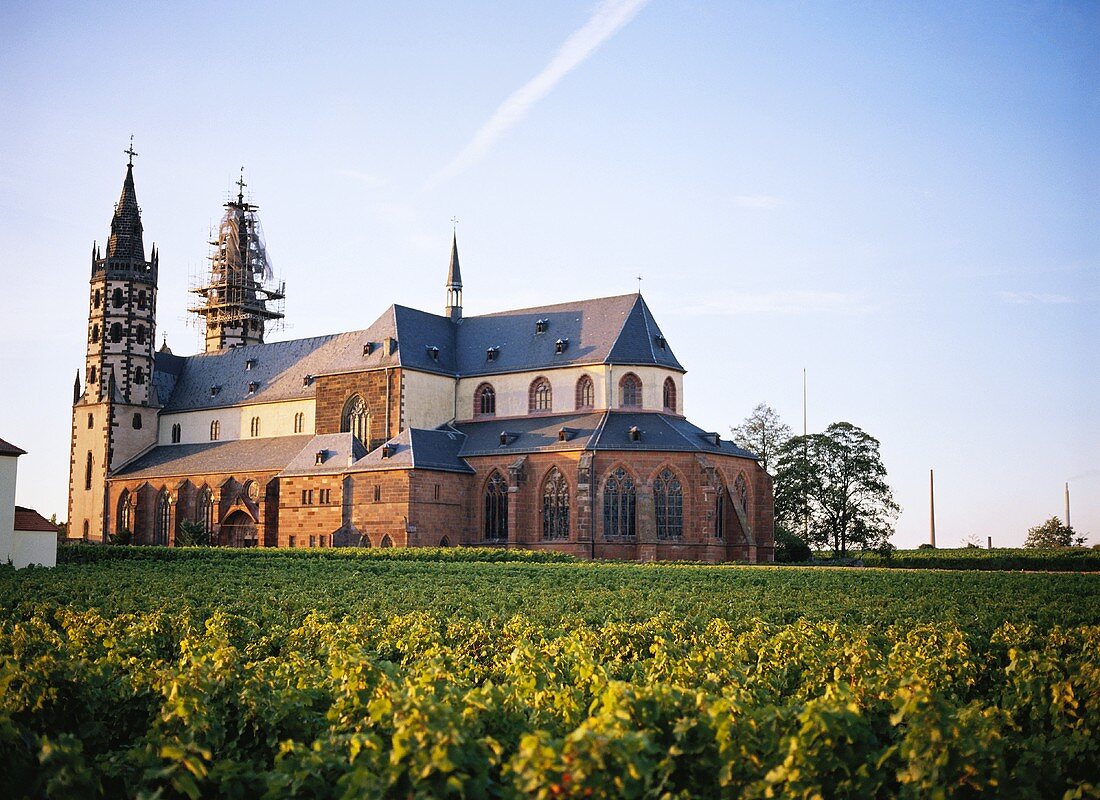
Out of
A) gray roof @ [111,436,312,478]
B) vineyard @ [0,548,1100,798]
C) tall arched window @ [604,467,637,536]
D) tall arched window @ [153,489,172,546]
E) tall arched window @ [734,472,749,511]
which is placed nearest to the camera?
vineyard @ [0,548,1100,798]

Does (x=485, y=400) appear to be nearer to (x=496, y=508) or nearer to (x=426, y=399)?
(x=426, y=399)

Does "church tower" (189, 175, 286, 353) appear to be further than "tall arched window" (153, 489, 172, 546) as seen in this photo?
Yes

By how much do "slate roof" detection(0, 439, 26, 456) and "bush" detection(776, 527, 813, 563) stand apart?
42.2m

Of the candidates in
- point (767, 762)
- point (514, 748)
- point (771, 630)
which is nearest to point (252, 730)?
point (514, 748)

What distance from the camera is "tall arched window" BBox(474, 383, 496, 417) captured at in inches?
2677

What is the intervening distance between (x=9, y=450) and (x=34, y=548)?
4.88 m

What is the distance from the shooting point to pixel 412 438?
6131 cm

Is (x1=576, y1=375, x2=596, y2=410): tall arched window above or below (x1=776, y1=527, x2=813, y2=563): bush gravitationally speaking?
above

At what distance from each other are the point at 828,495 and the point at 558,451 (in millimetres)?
26668

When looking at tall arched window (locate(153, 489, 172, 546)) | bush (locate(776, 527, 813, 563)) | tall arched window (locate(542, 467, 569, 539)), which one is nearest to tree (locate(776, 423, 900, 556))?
bush (locate(776, 527, 813, 563))

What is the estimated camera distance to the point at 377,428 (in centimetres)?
6556

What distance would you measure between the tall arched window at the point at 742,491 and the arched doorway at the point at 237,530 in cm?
3117

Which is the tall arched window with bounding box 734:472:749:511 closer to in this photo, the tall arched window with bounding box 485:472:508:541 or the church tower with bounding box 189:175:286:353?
the tall arched window with bounding box 485:472:508:541

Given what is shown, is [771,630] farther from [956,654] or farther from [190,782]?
[190,782]
